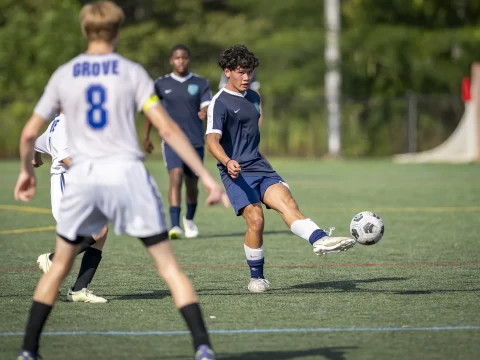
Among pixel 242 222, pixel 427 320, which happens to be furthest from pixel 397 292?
pixel 242 222

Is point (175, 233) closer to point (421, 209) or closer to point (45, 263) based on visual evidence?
point (45, 263)

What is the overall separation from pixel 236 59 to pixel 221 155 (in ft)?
2.81

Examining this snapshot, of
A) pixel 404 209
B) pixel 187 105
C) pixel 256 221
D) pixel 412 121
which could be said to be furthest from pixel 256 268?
pixel 412 121

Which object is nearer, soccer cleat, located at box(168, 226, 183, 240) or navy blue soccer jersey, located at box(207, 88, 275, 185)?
navy blue soccer jersey, located at box(207, 88, 275, 185)

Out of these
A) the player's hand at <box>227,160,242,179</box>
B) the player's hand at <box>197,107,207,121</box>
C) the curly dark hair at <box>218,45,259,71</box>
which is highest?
the curly dark hair at <box>218,45,259,71</box>

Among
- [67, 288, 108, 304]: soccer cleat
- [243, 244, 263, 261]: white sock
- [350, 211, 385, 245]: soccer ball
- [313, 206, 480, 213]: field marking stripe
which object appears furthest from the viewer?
[313, 206, 480, 213]: field marking stripe

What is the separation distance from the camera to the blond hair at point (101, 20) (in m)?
5.38

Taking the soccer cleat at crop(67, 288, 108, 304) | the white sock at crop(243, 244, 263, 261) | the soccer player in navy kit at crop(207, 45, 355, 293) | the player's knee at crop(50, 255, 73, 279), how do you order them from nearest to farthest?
the player's knee at crop(50, 255, 73, 279) < the soccer cleat at crop(67, 288, 108, 304) < the soccer player in navy kit at crop(207, 45, 355, 293) < the white sock at crop(243, 244, 263, 261)

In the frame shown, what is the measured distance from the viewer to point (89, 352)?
5.94m

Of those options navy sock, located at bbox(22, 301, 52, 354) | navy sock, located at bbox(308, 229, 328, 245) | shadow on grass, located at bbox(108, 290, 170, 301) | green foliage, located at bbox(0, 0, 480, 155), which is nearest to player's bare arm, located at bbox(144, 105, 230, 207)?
navy sock, located at bbox(22, 301, 52, 354)

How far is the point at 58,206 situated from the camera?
8062mm

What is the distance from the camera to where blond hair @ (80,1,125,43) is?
17.7ft

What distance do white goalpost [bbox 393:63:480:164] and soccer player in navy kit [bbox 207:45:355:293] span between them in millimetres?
23413

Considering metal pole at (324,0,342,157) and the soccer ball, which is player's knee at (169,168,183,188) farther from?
metal pole at (324,0,342,157)
